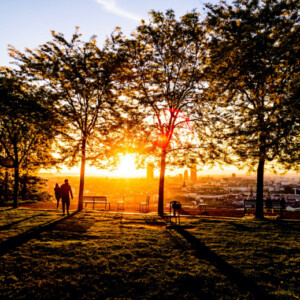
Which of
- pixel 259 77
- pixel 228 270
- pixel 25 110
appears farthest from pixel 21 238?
pixel 259 77

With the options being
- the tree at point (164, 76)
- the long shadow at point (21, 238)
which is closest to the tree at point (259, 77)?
the tree at point (164, 76)

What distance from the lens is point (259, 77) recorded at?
1108 centimetres

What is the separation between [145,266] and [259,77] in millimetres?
10376

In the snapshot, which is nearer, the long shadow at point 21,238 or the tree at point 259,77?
the long shadow at point 21,238

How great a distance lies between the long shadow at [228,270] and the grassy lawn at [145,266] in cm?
3

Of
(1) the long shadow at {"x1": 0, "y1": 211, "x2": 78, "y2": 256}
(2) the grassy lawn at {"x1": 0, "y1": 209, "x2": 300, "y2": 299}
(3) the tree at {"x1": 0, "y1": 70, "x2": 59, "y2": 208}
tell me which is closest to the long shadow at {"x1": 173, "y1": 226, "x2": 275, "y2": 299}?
(2) the grassy lawn at {"x1": 0, "y1": 209, "x2": 300, "y2": 299}

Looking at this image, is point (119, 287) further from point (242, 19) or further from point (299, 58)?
point (242, 19)

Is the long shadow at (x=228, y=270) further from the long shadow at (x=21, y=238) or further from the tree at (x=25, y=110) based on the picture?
the tree at (x=25, y=110)

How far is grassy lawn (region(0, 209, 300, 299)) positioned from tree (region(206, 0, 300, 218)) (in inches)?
204

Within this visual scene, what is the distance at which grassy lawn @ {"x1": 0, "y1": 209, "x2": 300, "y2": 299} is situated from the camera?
169 inches

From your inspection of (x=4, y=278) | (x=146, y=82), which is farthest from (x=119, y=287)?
(x=146, y=82)

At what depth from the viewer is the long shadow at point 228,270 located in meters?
4.30

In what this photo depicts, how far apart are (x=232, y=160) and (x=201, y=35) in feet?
28.6

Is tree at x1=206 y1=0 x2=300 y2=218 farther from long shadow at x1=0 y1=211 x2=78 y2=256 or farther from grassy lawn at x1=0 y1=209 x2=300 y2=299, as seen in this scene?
long shadow at x1=0 y1=211 x2=78 y2=256
